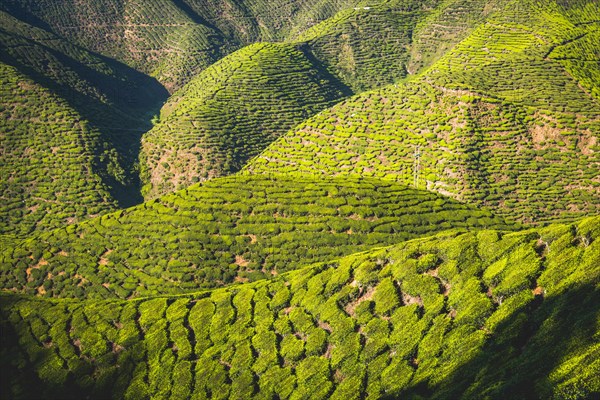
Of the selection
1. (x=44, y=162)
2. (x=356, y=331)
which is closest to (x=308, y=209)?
(x=356, y=331)

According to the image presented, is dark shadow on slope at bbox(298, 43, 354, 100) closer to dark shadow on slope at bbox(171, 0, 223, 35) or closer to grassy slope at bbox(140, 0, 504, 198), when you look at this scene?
grassy slope at bbox(140, 0, 504, 198)

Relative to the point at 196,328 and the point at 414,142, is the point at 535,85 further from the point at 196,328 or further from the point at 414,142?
the point at 196,328

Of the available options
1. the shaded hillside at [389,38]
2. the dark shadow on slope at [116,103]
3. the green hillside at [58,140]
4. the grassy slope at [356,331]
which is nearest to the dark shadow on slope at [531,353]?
the grassy slope at [356,331]

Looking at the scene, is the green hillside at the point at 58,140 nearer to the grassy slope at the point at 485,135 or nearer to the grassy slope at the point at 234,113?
the grassy slope at the point at 234,113

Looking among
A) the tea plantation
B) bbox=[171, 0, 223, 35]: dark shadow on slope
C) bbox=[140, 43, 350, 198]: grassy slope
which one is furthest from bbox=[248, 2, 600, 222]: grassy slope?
bbox=[171, 0, 223, 35]: dark shadow on slope

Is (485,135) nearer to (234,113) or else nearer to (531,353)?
(234,113)

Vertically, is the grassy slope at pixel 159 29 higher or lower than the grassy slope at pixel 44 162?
higher

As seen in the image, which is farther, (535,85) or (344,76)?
(344,76)

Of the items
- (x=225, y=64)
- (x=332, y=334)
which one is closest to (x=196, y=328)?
(x=332, y=334)
